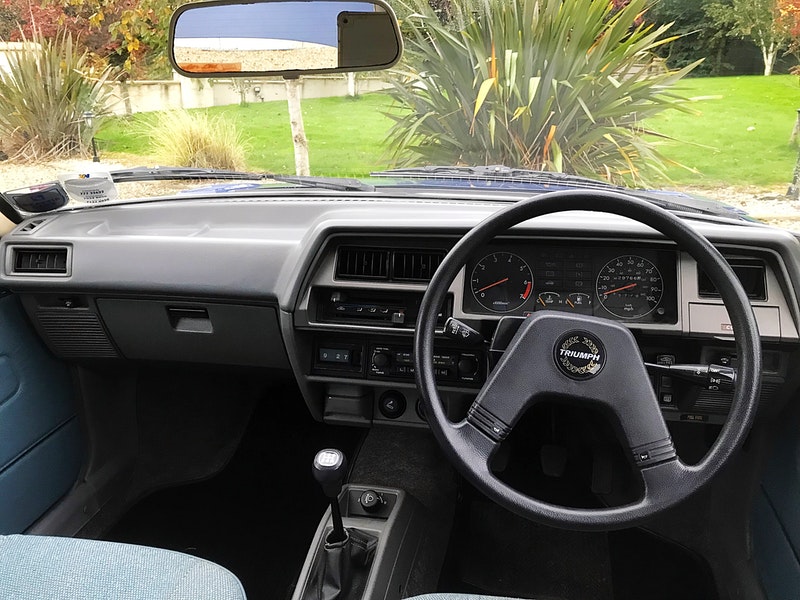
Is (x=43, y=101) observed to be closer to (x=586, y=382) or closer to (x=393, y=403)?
(x=393, y=403)

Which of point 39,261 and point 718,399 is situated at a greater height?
point 39,261

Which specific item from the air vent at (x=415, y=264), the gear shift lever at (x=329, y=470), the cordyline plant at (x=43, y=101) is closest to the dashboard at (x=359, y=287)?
the air vent at (x=415, y=264)

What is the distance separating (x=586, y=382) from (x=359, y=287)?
71cm

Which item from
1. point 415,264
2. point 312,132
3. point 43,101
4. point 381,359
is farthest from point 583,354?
point 43,101

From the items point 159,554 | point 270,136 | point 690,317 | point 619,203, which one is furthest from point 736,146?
point 159,554

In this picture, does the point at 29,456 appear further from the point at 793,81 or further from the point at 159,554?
the point at 793,81

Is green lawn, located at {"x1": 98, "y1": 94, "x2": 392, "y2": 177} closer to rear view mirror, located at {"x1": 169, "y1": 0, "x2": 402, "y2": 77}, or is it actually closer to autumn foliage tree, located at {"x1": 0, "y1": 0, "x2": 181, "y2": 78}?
autumn foliage tree, located at {"x1": 0, "y1": 0, "x2": 181, "y2": 78}

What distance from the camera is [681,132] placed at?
243cm

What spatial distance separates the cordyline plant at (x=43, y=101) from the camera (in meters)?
2.60

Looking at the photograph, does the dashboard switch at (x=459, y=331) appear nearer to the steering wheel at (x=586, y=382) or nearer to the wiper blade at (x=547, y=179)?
the steering wheel at (x=586, y=382)

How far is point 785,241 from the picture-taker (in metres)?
1.58

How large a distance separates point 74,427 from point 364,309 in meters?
1.36

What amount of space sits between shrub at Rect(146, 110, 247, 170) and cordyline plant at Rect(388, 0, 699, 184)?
65 centimetres

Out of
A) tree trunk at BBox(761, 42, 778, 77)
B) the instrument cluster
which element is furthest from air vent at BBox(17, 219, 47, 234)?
tree trunk at BBox(761, 42, 778, 77)
